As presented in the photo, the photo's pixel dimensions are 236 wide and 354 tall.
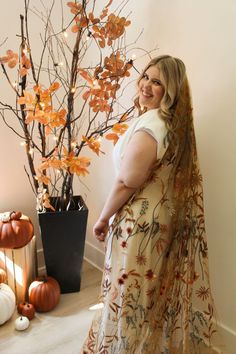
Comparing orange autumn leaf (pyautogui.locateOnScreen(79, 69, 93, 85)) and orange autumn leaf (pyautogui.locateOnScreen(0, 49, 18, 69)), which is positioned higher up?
orange autumn leaf (pyautogui.locateOnScreen(0, 49, 18, 69))

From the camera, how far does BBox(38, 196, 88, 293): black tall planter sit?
6.79ft

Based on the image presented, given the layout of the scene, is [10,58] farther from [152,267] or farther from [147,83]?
[152,267]

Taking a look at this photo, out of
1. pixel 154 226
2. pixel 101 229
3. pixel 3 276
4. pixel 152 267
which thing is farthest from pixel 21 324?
pixel 154 226

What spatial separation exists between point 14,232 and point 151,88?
3.80ft

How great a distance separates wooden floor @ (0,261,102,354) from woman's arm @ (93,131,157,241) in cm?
93

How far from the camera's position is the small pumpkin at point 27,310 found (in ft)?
6.47

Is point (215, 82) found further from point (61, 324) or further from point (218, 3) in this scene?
point (61, 324)

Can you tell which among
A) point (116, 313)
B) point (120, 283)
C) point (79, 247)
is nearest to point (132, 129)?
point (120, 283)

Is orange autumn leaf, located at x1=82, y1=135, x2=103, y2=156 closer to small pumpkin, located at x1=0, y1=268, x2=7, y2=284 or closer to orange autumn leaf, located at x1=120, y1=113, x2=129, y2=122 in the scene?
orange autumn leaf, located at x1=120, y1=113, x2=129, y2=122

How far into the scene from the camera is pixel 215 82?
1.56 metres

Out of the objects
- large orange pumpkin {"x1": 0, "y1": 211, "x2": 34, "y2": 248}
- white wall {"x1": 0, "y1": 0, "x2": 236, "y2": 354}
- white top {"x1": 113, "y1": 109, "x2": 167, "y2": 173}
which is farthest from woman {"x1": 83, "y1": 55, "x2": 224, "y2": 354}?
large orange pumpkin {"x1": 0, "y1": 211, "x2": 34, "y2": 248}

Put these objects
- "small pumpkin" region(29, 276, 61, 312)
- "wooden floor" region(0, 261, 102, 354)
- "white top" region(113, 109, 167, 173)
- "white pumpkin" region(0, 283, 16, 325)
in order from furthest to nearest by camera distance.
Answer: "small pumpkin" region(29, 276, 61, 312), "white pumpkin" region(0, 283, 16, 325), "wooden floor" region(0, 261, 102, 354), "white top" region(113, 109, 167, 173)

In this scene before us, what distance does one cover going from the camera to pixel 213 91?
1.57 m

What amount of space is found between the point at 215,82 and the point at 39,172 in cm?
105
